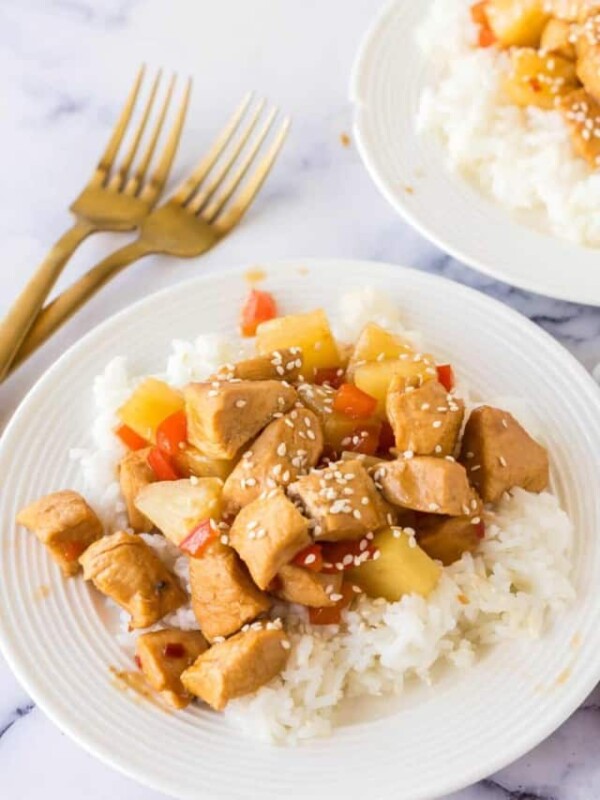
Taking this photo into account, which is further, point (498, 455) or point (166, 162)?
point (166, 162)

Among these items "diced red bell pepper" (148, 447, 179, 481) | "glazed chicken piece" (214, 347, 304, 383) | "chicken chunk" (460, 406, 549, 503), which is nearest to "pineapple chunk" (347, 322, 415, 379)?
"glazed chicken piece" (214, 347, 304, 383)

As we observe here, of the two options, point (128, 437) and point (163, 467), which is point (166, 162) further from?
point (163, 467)

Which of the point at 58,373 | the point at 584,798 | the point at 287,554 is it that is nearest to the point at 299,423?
the point at 287,554

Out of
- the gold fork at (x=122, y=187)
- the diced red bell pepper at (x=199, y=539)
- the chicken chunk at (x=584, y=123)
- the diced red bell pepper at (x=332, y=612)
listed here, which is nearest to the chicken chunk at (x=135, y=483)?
the diced red bell pepper at (x=199, y=539)

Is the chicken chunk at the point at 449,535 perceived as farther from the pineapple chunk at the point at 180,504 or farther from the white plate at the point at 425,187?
the white plate at the point at 425,187

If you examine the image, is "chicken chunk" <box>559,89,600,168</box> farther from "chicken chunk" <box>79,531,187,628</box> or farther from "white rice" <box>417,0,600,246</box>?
"chicken chunk" <box>79,531,187,628</box>

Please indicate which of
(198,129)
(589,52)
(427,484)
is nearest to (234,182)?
(198,129)
